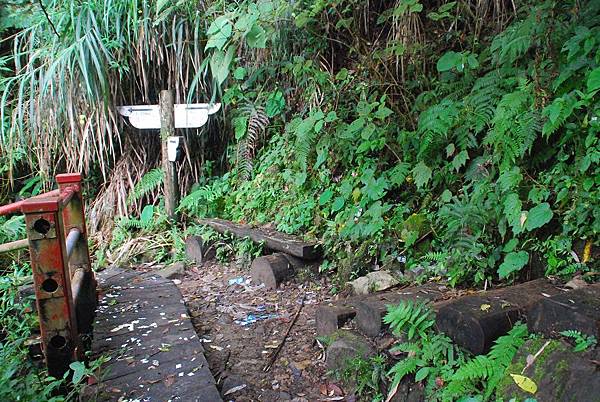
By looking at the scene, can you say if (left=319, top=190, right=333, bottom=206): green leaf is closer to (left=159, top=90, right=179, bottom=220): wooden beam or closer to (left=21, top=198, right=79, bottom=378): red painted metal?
(left=21, top=198, right=79, bottom=378): red painted metal

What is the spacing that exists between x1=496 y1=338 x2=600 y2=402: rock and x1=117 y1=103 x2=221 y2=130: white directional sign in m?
4.27

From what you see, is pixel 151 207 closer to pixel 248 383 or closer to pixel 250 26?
pixel 250 26

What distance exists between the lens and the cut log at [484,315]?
1796 millimetres

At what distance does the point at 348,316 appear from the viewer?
2.46 metres

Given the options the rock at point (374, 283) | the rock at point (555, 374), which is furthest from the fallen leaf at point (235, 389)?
the rock at point (555, 374)

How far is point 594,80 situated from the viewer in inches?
83.3

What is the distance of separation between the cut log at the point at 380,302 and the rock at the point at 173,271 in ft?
7.99

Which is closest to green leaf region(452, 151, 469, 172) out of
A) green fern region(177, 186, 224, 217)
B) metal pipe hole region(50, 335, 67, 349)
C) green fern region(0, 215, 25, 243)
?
metal pipe hole region(50, 335, 67, 349)

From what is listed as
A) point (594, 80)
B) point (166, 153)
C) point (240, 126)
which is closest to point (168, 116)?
point (166, 153)

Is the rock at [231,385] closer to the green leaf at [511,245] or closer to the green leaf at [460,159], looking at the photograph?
the green leaf at [511,245]

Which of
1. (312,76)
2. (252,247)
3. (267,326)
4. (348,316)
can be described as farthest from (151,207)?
(348,316)

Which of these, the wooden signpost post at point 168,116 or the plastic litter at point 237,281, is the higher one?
the wooden signpost post at point 168,116

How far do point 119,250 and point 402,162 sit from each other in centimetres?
331

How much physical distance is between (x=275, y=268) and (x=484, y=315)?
2053 mm
